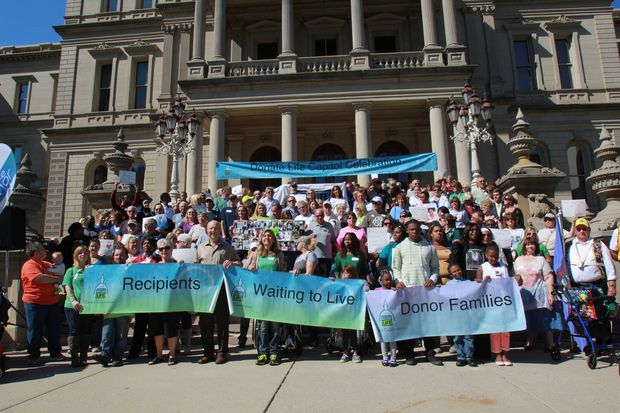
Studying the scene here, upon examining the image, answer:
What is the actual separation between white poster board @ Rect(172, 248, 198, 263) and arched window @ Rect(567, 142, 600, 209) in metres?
24.2

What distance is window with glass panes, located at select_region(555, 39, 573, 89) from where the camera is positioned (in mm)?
26841

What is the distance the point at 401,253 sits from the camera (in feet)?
23.1

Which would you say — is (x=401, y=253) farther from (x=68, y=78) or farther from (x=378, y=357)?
(x=68, y=78)

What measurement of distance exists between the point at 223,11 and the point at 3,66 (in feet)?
88.6

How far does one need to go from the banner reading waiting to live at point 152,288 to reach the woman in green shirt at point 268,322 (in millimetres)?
661

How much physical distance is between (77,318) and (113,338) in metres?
0.63

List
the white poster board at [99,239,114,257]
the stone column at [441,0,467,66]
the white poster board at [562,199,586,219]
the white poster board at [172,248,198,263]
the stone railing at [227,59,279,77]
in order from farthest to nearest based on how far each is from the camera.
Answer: the stone railing at [227,59,279,77] → the stone column at [441,0,467,66] → the white poster board at [562,199,586,219] → the white poster board at [99,239,114,257] → the white poster board at [172,248,198,263]

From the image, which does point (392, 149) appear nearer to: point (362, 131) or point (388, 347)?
point (362, 131)

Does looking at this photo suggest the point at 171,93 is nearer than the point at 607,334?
No

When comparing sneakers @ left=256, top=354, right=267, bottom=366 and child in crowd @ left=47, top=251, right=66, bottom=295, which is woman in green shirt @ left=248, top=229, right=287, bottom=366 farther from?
child in crowd @ left=47, top=251, right=66, bottom=295

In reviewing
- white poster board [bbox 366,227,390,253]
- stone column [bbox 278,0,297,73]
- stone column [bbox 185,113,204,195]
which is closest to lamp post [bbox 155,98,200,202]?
stone column [bbox 185,113,204,195]

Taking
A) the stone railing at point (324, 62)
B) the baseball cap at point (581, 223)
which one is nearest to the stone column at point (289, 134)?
the stone railing at point (324, 62)

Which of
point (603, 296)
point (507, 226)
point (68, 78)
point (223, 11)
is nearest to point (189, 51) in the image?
point (223, 11)

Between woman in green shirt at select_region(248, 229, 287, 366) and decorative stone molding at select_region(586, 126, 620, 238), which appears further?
decorative stone molding at select_region(586, 126, 620, 238)
